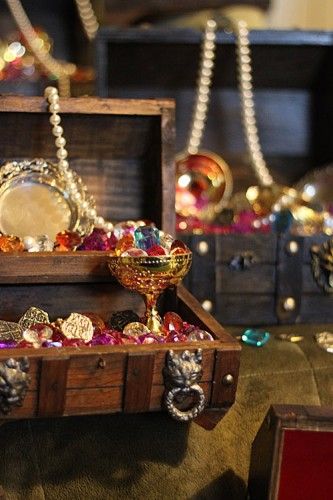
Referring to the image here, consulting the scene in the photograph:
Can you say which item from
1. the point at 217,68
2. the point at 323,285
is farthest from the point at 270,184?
the point at 323,285

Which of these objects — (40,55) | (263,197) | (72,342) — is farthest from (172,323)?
(40,55)

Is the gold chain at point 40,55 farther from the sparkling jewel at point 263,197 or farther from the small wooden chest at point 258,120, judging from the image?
the sparkling jewel at point 263,197

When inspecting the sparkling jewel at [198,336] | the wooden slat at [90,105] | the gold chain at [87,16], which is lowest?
the sparkling jewel at [198,336]

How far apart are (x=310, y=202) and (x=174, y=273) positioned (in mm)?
658

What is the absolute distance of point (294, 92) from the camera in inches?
70.7

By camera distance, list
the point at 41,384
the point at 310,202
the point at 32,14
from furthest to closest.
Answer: the point at 32,14 → the point at 310,202 → the point at 41,384

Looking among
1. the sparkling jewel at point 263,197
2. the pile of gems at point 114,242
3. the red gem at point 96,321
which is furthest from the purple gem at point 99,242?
the sparkling jewel at point 263,197

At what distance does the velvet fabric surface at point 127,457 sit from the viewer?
86 centimetres

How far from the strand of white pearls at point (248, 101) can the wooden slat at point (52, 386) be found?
0.92m

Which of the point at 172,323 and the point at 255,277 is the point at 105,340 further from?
the point at 255,277

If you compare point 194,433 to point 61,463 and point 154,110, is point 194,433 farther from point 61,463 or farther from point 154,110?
point 154,110

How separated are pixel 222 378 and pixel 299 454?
108 millimetres

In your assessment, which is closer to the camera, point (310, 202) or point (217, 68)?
point (310, 202)

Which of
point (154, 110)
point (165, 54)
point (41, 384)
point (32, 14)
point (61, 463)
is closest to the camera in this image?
point (41, 384)
